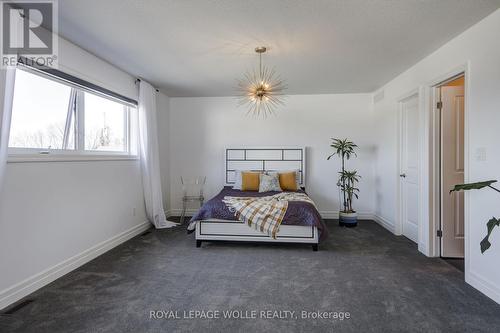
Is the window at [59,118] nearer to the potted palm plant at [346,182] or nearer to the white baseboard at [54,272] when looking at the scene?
the white baseboard at [54,272]

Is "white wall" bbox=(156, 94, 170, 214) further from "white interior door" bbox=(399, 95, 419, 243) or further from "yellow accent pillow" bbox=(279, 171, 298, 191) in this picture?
"white interior door" bbox=(399, 95, 419, 243)

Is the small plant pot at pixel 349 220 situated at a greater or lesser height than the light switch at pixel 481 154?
lesser

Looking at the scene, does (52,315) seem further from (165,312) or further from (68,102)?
(68,102)

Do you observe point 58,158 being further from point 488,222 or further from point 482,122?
point 482,122

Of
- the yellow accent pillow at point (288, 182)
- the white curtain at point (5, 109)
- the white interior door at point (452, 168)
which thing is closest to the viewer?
the white curtain at point (5, 109)

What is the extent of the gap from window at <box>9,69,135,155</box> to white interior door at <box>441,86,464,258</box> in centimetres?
427

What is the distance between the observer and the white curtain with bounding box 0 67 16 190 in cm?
191

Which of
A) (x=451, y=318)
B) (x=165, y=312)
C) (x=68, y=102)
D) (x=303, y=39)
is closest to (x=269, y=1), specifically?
(x=303, y=39)

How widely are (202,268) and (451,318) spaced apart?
87.0 inches

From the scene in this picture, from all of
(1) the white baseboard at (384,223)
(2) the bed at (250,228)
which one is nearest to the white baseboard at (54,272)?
(2) the bed at (250,228)

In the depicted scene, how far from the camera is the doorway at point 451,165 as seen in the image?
2.90m

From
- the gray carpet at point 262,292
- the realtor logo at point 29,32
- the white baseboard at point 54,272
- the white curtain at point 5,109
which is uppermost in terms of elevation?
the realtor logo at point 29,32

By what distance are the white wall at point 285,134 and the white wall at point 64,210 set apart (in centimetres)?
147

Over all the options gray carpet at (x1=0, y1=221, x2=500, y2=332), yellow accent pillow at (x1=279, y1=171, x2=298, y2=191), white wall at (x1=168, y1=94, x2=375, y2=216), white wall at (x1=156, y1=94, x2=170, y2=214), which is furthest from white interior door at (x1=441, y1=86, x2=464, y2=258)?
white wall at (x1=156, y1=94, x2=170, y2=214)
